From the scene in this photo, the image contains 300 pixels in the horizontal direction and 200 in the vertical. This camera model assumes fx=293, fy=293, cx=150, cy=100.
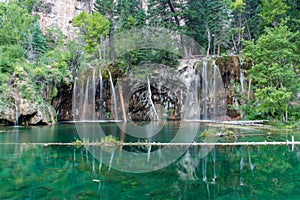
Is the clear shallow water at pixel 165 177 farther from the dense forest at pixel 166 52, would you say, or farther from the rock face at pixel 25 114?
the rock face at pixel 25 114

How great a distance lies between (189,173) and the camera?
679 centimetres

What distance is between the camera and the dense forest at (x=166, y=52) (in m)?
15.8

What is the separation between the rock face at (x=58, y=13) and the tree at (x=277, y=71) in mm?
24663

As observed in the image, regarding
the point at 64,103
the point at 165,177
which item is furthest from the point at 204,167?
the point at 64,103

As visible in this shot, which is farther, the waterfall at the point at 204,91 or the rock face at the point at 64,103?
the rock face at the point at 64,103

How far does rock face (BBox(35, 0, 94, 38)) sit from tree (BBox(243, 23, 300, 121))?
971 inches

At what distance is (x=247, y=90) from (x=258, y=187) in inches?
669

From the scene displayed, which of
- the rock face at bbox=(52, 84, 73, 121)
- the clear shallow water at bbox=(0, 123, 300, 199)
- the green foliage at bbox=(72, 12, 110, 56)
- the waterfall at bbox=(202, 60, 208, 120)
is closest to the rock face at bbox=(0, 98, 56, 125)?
the rock face at bbox=(52, 84, 73, 121)

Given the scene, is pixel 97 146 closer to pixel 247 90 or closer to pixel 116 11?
pixel 247 90

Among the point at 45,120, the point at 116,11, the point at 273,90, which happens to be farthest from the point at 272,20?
the point at 45,120

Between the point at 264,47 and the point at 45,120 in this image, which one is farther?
the point at 45,120

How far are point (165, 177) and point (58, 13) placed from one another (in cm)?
3430

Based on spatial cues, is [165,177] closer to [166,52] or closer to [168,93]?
[166,52]

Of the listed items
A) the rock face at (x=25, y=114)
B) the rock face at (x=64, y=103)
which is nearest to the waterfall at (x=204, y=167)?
the rock face at (x=25, y=114)
